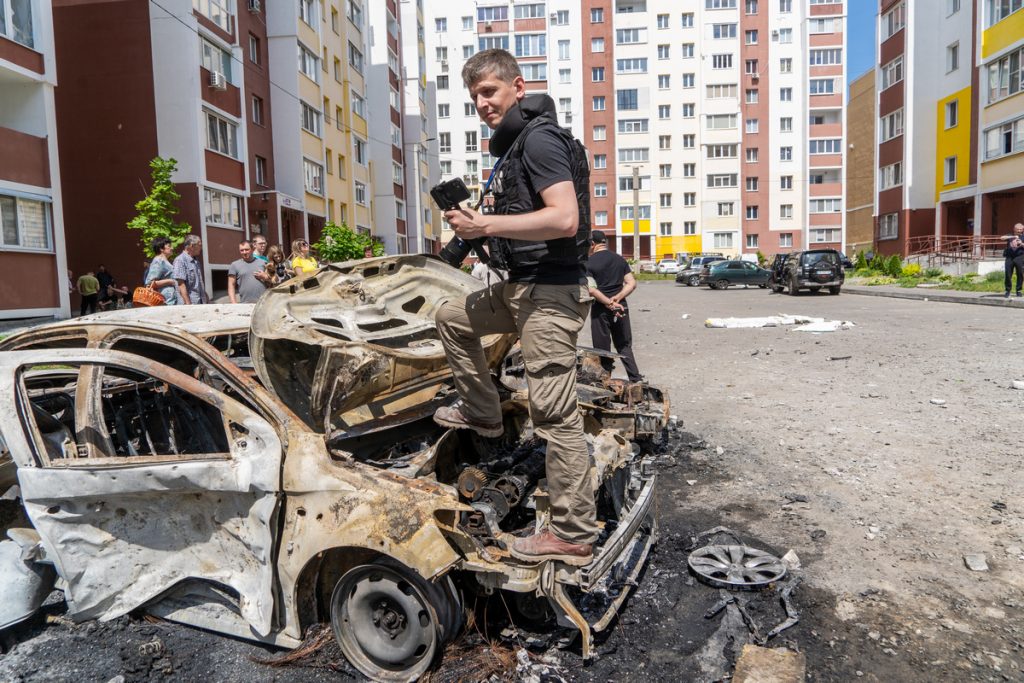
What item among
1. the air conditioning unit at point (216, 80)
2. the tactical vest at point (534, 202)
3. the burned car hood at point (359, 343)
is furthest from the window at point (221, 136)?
the tactical vest at point (534, 202)

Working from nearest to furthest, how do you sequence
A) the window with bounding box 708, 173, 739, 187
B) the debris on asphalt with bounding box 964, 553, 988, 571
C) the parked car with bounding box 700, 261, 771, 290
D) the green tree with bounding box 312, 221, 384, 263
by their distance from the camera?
the debris on asphalt with bounding box 964, 553, 988, 571 → the green tree with bounding box 312, 221, 384, 263 → the parked car with bounding box 700, 261, 771, 290 → the window with bounding box 708, 173, 739, 187

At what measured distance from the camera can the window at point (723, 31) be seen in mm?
66125

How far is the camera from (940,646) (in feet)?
10.1

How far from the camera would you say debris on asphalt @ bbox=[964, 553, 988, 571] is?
3764 mm

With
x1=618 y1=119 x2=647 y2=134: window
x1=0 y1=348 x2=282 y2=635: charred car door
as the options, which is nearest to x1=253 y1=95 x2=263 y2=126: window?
x1=0 y1=348 x2=282 y2=635: charred car door

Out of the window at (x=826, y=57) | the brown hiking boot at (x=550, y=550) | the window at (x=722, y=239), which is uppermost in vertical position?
the window at (x=826, y=57)

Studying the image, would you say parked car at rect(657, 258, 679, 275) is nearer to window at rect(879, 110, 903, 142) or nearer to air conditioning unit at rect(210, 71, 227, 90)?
window at rect(879, 110, 903, 142)

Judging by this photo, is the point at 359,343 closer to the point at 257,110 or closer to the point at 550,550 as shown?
the point at 550,550

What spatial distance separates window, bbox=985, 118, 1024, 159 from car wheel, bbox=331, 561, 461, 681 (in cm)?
3405

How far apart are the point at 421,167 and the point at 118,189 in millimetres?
35175

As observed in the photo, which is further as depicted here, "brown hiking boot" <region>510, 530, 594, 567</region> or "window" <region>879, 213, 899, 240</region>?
"window" <region>879, 213, 899, 240</region>

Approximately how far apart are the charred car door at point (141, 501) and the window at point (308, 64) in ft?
114

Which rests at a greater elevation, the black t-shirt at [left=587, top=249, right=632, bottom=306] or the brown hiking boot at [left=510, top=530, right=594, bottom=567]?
the black t-shirt at [left=587, top=249, right=632, bottom=306]

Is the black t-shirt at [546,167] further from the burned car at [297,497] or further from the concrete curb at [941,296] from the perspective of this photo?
the concrete curb at [941,296]
